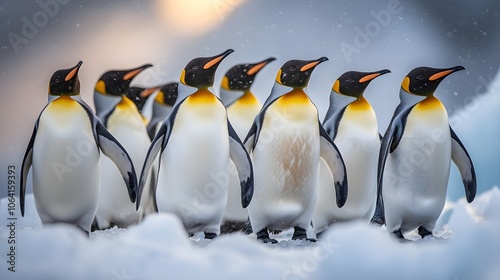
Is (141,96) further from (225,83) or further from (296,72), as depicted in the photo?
(296,72)

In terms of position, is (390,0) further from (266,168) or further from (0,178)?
(0,178)

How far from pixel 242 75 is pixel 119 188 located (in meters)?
0.55

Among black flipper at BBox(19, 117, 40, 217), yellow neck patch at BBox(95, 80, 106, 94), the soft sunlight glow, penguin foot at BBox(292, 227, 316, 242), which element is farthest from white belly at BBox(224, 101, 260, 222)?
black flipper at BBox(19, 117, 40, 217)

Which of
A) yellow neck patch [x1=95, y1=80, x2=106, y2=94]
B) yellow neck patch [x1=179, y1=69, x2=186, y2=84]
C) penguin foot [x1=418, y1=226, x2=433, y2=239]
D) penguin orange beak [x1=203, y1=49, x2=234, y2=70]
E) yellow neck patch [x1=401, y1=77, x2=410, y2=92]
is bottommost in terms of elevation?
penguin foot [x1=418, y1=226, x2=433, y2=239]

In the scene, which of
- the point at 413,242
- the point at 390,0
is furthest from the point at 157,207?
the point at 390,0

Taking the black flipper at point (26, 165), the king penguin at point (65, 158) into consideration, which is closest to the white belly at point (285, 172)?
the king penguin at point (65, 158)

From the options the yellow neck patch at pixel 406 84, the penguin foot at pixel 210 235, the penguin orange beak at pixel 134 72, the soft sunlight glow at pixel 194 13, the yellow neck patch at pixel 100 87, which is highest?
the soft sunlight glow at pixel 194 13

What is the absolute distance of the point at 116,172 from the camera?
269 cm

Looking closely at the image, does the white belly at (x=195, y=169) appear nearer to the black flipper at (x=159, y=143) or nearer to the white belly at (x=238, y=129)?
the black flipper at (x=159, y=143)

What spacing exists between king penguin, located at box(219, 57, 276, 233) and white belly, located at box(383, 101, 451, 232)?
491mm

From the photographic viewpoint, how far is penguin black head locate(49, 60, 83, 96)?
8.17 feet

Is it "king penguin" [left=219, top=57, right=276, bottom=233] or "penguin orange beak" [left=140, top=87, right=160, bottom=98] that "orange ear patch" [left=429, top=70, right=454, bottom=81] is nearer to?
"king penguin" [left=219, top=57, right=276, bottom=233]

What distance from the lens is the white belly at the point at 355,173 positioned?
8.89 ft

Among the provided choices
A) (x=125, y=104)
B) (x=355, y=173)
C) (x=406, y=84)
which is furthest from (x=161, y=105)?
(x=406, y=84)
